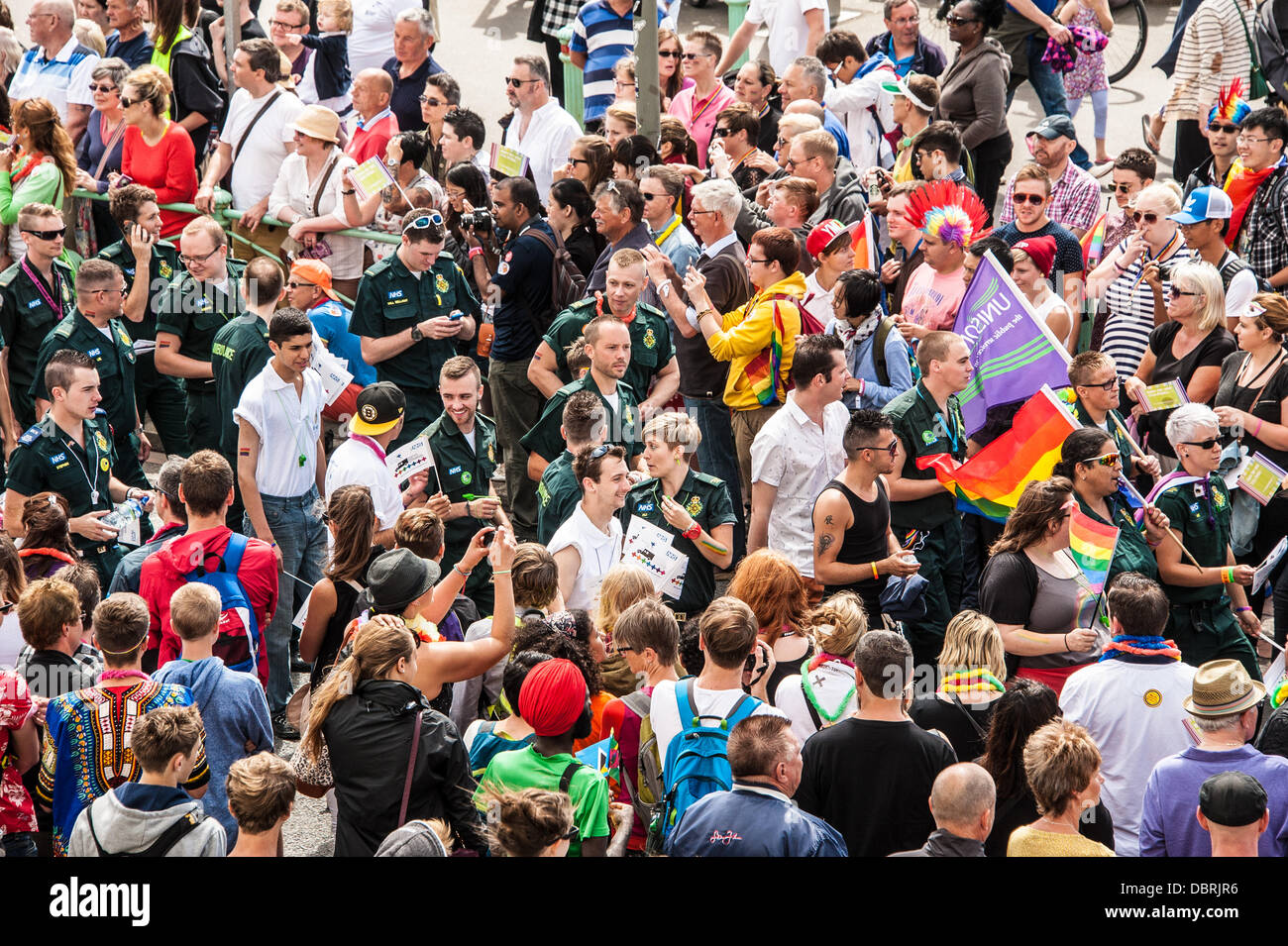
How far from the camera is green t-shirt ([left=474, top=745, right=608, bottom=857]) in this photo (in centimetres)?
482

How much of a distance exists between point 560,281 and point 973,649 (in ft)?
14.0

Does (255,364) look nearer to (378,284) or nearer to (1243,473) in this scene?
(378,284)

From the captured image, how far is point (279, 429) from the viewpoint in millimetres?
7523

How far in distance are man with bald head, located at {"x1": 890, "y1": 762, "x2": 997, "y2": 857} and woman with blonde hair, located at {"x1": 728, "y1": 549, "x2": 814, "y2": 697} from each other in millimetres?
1366

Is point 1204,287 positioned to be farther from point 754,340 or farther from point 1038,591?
point 1038,591

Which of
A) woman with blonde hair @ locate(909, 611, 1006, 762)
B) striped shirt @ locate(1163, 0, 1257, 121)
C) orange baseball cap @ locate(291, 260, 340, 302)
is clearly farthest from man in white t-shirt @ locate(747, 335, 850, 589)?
striped shirt @ locate(1163, 0, 1257, 121)

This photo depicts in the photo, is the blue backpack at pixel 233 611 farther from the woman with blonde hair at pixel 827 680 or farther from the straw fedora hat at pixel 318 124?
the straw fedora hat at pixel 318 124

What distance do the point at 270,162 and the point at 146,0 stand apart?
320 cm

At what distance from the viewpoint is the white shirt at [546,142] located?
10.8 metres

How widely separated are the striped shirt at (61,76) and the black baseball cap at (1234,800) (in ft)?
31.4

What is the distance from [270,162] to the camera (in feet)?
34.8

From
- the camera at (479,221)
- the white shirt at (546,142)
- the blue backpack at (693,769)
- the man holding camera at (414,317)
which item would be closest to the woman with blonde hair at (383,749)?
the blue backpack at (693,769)

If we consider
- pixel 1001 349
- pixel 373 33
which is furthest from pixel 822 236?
pixel 373 33

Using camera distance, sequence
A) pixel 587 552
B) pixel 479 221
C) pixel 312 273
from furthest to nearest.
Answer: pixel 479 221 → pixel 312 273 → pixel 587 552
